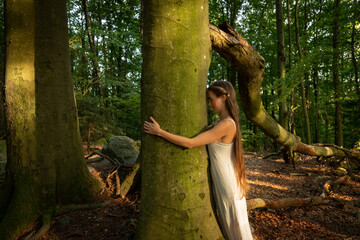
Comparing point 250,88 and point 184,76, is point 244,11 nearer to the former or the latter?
point 250,88

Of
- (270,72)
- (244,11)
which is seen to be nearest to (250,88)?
(244,11)

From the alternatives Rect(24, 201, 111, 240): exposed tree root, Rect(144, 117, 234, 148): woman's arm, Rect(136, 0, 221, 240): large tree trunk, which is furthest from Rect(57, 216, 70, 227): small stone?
Rect(144, 117, 234, 148): woman's arm

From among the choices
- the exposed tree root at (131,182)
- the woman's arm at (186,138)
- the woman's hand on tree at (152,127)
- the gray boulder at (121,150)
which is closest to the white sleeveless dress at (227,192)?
the woman's arm at (186,138)

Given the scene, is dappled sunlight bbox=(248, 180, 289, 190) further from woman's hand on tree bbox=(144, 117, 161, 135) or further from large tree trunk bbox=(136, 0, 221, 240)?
woman's hand on tree bbox=(144, 117, 161, 135)

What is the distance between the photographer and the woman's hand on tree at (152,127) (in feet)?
5.69

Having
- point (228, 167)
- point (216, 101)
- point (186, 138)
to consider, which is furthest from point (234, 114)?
point (186, 138)

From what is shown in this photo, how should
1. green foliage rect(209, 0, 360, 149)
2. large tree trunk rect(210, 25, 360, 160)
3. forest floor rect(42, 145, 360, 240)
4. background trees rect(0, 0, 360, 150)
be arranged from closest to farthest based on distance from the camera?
large tree trunk rect(210, 25, 360, 160) → forest floor rect(42, 145, 360, 240) → background trees rect(0, 0, 360, 150) → green foliage rect(209, 0, 360, 149)

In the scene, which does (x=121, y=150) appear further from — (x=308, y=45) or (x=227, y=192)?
(x=308, y=45)

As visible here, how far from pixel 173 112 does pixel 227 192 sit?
111 centimetres

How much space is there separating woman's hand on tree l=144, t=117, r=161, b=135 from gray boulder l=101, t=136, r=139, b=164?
4169mm

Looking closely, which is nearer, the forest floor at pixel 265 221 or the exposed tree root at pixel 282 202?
the forest floor at pixel 265 221

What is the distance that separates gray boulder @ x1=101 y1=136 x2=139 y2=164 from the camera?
567 cm

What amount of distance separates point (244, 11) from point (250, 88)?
1388 cm

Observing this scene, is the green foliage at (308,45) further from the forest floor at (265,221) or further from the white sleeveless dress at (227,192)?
the white sleeveless dress at (227,192)
